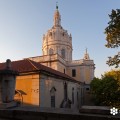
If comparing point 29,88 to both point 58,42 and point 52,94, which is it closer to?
point 52,94

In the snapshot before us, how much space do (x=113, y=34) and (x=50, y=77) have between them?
12.0 m

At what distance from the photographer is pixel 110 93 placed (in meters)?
34.2

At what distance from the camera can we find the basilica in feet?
28.0

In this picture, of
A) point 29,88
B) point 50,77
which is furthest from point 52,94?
point 29,88

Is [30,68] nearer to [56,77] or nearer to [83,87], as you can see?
[56,77]

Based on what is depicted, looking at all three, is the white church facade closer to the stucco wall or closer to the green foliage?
the green foliage

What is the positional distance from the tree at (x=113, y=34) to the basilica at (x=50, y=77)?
601 cm

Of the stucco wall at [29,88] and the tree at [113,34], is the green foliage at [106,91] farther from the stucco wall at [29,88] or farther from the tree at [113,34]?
the tree at [113,34]

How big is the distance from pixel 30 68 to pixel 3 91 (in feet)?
44.5

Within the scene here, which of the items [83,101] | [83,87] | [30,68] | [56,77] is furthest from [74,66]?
[30,68]

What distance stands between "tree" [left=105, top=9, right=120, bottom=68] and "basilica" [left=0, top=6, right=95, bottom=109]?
19.7ft

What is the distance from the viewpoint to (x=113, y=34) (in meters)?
11.6

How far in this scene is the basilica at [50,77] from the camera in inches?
336

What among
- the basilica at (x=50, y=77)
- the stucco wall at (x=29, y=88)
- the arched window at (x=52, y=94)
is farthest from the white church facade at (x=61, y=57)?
the stucco wall at (x=29, y=88)
